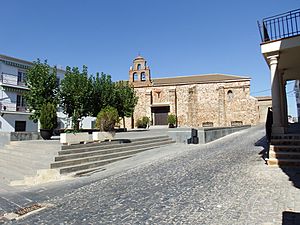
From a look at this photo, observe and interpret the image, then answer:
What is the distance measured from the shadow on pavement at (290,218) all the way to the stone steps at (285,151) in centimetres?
349

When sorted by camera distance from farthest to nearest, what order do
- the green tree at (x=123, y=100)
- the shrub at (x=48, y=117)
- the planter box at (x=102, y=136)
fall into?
1. the green tree at (x=123, y=100)
2. the shrub at (x=48, y=117)
3. the planter box at (x=102, y=136)

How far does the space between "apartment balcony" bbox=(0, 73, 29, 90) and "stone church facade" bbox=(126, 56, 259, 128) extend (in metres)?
15.8

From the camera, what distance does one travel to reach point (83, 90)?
19312mm

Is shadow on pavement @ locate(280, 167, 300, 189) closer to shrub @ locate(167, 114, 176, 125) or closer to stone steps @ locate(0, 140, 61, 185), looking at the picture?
stone steps @ locate(0, 140, 61, 185)

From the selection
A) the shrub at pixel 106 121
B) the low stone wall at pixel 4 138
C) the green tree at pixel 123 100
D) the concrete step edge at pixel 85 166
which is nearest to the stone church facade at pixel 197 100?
the green tree at pixel 123 100

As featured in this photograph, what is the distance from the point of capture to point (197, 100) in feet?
114

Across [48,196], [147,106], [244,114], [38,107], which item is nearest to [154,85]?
[147,106]

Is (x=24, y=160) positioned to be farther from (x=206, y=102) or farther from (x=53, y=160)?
(x=206, y=102)

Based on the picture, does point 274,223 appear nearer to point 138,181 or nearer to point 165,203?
point 165,203

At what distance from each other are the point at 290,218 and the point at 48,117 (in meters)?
12.0

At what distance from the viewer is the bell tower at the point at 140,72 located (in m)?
36.0

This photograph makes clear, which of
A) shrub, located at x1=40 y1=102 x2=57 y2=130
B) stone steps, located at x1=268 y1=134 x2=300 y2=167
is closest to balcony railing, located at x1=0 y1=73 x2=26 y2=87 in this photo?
shrub, located at x1=40 y1=102 x2=57 y2=130

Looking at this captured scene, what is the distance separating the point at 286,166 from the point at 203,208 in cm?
404

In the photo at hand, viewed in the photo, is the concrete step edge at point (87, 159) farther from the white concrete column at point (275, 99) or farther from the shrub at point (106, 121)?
the white concrete column at point (275, 99)
